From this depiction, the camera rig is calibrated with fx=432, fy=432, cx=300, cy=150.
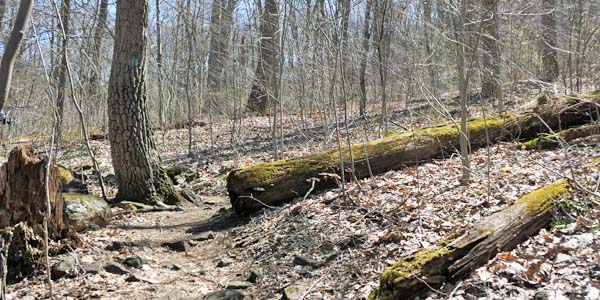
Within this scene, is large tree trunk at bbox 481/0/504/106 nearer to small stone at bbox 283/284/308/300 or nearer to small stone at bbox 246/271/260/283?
small stone at bbox 283/284/308/300

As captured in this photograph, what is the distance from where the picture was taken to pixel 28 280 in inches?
175

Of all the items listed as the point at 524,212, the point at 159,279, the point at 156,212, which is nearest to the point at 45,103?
the point at 156,212

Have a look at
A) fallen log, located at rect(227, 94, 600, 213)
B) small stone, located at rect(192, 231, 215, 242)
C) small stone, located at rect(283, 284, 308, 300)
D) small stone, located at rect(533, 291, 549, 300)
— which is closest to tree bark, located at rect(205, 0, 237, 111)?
fallen log, located at rect(227, 94, 600, 213)

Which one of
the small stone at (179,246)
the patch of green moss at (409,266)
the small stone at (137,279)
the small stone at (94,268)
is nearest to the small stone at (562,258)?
the patch of green moss at (409,266)

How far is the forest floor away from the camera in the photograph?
3.21m

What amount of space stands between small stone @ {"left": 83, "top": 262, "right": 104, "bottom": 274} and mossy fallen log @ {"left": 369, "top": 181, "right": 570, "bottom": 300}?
308 centimetres

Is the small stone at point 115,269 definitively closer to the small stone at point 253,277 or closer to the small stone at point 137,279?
the small stone at point 137,279

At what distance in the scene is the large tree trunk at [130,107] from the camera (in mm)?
7156

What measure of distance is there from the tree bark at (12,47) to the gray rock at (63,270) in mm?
3251

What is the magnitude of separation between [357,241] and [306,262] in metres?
0.58

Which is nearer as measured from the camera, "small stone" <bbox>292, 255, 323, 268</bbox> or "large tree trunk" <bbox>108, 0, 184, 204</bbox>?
"small stone" <bbox>292, 255, 323, 268</bbox>

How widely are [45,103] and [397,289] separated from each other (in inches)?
461

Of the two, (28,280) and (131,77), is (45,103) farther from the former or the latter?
(28,280)

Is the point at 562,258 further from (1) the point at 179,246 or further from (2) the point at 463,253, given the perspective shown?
(1) the point at 179,246
